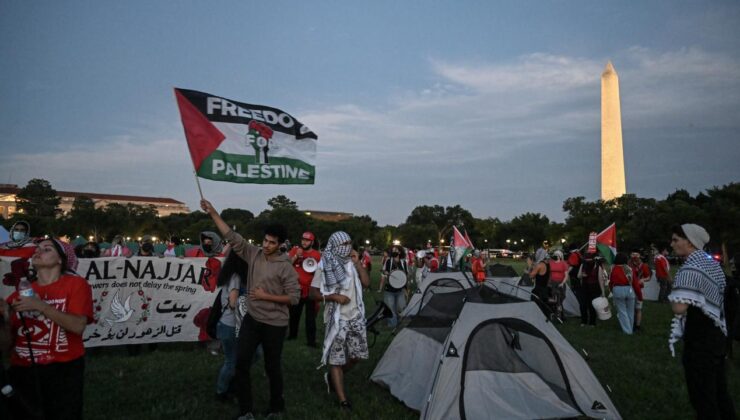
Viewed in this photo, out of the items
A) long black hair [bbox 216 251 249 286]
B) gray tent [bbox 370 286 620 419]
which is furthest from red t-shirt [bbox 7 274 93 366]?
gray tent [bbox 370 286 620 419]

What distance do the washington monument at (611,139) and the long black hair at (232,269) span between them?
7533cm

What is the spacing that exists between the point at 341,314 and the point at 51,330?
3.12m

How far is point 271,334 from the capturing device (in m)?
5.32

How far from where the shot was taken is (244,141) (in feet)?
21.3

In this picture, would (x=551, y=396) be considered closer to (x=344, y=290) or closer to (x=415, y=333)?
(x=415, y=333)

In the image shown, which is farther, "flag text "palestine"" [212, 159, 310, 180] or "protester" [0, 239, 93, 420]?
"flag text "palestine"" [212, 159, 310, 180]

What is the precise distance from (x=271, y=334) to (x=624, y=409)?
4343 millimetres

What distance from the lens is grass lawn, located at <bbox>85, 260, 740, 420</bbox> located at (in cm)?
580

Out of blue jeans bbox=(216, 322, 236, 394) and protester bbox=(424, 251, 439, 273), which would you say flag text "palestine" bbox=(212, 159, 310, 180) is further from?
protester bbox=(424, 251, 439, 273)

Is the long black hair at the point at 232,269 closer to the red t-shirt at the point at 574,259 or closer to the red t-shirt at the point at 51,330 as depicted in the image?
the red t-shirt at the point at 51,330

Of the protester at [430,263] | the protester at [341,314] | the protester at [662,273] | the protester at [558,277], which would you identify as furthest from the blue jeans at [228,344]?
the protester at [662,273]

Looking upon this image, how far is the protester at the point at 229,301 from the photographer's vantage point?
5.77m

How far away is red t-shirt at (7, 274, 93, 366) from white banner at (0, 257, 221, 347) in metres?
5.41

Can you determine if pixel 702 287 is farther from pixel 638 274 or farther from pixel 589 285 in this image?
pixel 638 274
